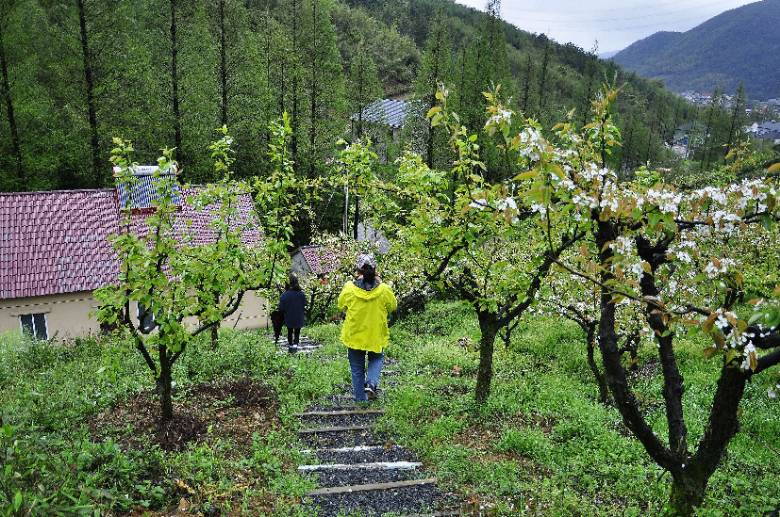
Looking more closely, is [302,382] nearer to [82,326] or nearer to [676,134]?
[82,326]

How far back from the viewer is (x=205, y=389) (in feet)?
28.4

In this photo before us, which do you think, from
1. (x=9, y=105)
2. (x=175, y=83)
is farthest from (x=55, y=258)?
(x=175, y=83)

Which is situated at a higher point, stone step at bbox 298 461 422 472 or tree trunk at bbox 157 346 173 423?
tree trunk at bbox 157 346 173 423

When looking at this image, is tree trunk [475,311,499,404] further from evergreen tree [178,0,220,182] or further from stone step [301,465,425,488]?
evergreen tree [178,0,220,182]

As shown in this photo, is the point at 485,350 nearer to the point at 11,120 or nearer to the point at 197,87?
the point at 197,87

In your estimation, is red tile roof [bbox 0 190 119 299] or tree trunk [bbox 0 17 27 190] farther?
tree trunk [bbox 0 17 27 190]

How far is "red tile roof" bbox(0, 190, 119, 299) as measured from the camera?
61.7 ft

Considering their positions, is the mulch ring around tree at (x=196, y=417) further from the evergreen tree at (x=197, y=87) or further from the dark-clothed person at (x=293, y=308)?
the evergreen tree at (x=197, y=87)

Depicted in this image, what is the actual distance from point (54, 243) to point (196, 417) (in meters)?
15.7

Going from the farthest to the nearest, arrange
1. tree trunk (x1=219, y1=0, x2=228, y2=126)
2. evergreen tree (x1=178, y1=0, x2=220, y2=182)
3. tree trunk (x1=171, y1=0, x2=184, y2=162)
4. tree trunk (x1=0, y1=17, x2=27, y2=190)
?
1. tree trunk (x1=219, y1=0, x2=228, y2=126)
2. evergreen tree (x1=178, y1=0, x2=220, y2=182)
3. tree trunk (x1=171, y1=0, x2=184, y2=162)
4. tree trunk (x1=0, y1=17, x2=27, y2=190)

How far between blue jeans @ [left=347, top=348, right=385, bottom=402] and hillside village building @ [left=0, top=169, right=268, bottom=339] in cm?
1054

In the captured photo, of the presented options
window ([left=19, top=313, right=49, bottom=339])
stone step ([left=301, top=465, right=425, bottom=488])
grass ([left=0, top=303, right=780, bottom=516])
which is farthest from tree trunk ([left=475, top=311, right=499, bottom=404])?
window ([left=19, top=313, right=49, bottom=339])

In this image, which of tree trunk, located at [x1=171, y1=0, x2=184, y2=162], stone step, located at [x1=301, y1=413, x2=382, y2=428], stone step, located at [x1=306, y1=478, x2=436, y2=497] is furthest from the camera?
tree trunk, located at [x1=171, y1=0, x2=184, y2=162]

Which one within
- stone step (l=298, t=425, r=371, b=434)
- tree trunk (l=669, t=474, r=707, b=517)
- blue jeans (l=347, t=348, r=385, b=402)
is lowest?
stone step (l=298, t=425, r=371, b=434)
